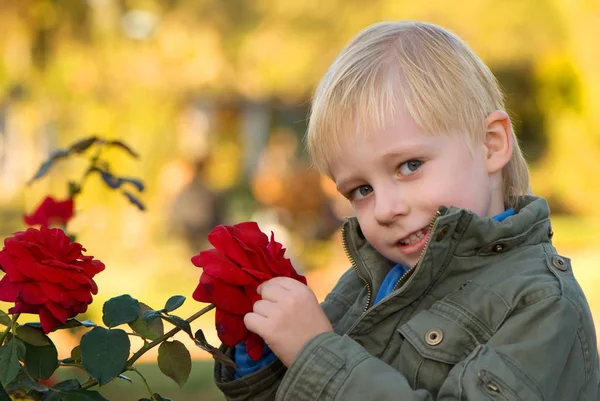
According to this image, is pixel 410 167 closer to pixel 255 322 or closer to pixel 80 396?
pixel 255 322

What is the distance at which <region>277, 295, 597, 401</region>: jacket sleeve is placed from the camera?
1419 millimetres

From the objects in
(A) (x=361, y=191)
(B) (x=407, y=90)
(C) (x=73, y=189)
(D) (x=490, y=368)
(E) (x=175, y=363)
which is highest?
(C) (x=73, y=189)

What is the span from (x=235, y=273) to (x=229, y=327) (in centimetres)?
10

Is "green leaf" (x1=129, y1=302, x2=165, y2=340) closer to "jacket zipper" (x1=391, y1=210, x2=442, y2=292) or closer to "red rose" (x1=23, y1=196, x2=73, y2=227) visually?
"jacket zipper" (x1=391, y1=210, x2=442, y2=292)

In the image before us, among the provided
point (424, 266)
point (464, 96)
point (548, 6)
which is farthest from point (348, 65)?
point (548, 6)

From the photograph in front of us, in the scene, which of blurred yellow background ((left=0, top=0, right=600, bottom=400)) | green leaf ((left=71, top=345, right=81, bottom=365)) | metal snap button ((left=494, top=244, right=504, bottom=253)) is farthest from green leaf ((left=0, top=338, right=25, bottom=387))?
blurred yellow background ((left=0, top=0, right=600, bottom=400))

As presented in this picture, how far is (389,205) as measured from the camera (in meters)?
1.62

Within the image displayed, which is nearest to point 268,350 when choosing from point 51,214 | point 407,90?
point 407,90

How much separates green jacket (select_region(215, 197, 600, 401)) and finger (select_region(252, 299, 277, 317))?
3.4 inches

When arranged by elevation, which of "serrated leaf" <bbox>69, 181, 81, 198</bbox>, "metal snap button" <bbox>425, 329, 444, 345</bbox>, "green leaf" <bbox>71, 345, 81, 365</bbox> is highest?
"serrated leaf" <bbox>69, 181, 81, 198</bbox>

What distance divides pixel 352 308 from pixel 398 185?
0.37 m

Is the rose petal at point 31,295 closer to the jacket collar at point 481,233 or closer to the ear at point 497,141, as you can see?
the jacket collar at point 481,233

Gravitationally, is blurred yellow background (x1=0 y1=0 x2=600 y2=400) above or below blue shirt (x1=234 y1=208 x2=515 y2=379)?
above

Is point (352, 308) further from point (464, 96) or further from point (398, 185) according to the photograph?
point (464, 96)
